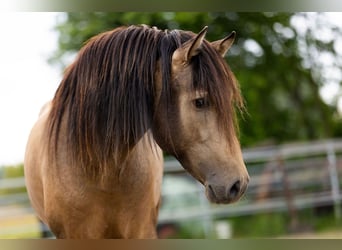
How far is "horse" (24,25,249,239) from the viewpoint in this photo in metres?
1.28

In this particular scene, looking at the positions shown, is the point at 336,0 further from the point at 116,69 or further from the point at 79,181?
the point at 79,181

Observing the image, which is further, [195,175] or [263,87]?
[263,87]

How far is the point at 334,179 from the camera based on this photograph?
512 centimetres

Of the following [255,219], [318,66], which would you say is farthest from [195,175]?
[318,66]

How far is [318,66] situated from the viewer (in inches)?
199

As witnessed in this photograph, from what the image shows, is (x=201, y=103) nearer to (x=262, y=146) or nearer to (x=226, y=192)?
(x=226, y=192)

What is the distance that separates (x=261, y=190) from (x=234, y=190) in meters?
3.87

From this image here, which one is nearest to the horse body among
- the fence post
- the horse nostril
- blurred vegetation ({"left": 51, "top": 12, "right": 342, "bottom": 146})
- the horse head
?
the horse head

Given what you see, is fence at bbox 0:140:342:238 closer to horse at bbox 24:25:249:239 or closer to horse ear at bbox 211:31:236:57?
horse at bbox 24:25:249:239

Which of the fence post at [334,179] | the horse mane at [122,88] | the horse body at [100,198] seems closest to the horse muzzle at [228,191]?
the horse mane at [122,88]

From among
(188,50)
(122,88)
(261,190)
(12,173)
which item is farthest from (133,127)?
(261,190)

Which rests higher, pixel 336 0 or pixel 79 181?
pixel 336 0

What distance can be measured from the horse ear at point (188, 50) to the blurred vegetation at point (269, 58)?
2335 millimetres

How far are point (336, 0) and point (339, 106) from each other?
4.13 meters
